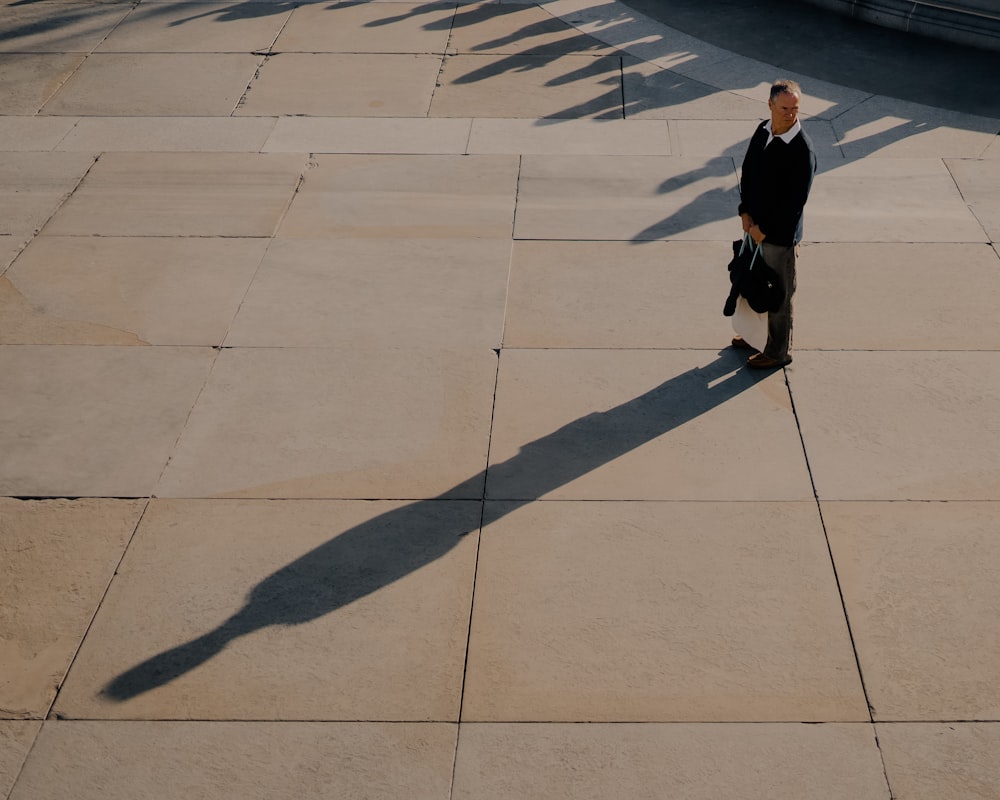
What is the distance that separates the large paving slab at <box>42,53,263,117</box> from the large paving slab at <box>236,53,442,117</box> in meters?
0.24

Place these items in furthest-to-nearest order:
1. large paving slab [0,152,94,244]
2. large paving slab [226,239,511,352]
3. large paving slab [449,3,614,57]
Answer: large paving slab [449,3,614,57]
large paving slab [0,152,94,244]
large paving slab [226,239,511,352]

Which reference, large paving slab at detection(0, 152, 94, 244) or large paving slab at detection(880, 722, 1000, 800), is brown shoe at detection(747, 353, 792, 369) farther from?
large paving slab at detection(0, 152, 94, 244)

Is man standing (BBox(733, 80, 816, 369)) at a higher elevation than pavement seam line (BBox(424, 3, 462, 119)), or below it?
higher

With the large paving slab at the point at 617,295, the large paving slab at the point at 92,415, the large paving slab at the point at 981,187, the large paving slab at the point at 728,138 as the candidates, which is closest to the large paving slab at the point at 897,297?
the large paving slab at the point at 981,187

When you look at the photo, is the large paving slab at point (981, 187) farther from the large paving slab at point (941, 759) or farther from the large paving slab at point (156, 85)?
the large paving slab at point (156, 85)

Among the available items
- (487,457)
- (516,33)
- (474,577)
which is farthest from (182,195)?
(474,577)

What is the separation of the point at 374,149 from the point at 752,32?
15.5ft

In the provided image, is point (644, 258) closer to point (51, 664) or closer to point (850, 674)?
point (850, 674)

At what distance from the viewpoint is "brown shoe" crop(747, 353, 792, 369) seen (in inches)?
254

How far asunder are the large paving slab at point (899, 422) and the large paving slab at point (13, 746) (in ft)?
13.4

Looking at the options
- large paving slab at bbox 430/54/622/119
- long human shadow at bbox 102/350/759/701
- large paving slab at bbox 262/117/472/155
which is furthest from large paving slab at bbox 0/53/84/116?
long human shadow at bbox 102/350/759/701

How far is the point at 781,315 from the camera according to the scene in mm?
6246

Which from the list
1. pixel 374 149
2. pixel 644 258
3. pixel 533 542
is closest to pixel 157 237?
pixel 374 149

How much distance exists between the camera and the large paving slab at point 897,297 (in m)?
6.75
